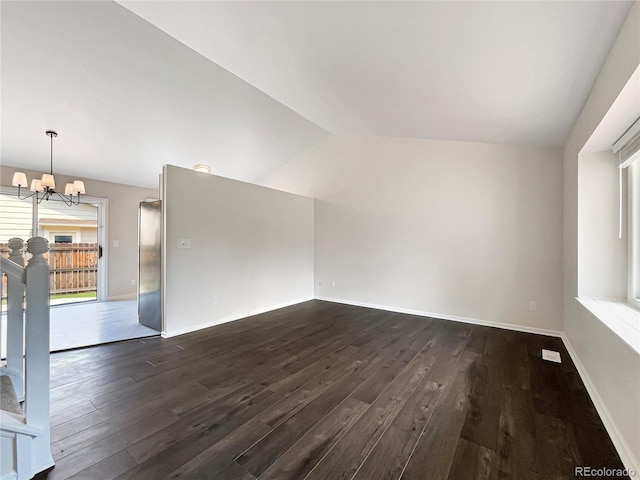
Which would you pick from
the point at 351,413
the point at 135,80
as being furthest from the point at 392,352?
the point at 135,80

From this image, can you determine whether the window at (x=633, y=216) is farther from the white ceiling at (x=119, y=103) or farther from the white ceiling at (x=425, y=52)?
the white ceiling at (x=119, y=103)

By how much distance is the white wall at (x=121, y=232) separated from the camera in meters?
5.58

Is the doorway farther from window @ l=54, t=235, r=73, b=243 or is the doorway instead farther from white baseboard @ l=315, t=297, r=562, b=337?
white baseboard @ l=315, t=297, r=562, b=337

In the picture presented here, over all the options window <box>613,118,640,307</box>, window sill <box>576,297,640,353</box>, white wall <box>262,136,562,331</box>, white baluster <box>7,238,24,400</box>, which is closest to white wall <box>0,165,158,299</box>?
white wall <box>262,136,562,331</box>

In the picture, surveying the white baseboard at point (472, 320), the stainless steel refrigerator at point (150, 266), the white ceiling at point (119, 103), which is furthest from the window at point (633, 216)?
the stainless steel refrigerator at point (150, 266)

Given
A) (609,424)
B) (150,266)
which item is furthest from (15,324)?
(609,424)

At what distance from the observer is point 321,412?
74.9 inches

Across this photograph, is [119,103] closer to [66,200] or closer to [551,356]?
[66,200]

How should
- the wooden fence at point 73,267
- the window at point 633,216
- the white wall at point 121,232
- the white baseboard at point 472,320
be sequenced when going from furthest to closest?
1. the white wall at point 121,232
2. the wooden fence at point 73,267
3. the white baseboard at point 472,320
4. the window at point 633,216

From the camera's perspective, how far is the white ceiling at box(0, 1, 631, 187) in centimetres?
168

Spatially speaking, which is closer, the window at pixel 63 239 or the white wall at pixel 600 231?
the white wall at pixel 600 231

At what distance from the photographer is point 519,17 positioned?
1.51 metres

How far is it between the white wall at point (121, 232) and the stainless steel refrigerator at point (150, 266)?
7.25 feet

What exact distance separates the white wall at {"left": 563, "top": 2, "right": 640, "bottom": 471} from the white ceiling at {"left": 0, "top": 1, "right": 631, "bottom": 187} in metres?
0.13
